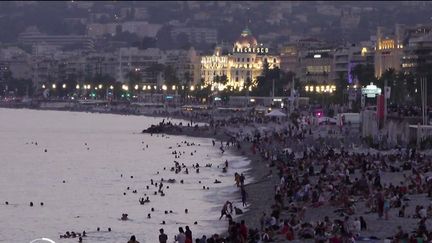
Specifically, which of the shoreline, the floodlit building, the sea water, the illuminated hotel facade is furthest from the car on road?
the illuminated hotel facade

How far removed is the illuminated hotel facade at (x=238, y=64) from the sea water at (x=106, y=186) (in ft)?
Result: 200

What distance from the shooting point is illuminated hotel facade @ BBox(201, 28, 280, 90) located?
145375 mm

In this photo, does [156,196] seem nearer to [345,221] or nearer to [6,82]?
[345,221]

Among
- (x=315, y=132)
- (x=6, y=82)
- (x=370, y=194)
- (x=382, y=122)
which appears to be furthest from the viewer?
(x=6, y=82)

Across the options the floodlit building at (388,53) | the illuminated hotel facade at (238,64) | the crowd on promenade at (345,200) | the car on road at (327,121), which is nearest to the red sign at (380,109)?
the crowd on promenade at (345,200)

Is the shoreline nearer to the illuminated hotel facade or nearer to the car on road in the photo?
the car on road

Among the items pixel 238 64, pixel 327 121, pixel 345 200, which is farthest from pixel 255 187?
pixel 238 64

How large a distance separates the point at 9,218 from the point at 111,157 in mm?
27673

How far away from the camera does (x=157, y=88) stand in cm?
15650

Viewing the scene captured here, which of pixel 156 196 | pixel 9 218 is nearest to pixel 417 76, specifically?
pixel 156 196

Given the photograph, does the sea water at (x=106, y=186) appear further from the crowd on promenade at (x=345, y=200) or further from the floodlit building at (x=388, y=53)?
the floodlit building at (x=388, y=53)

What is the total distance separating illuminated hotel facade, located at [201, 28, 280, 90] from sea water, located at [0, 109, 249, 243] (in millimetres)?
60963

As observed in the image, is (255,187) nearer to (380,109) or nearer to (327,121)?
(380,109)

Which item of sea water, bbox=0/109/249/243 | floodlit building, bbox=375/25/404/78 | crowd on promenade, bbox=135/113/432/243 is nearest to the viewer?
crowd on promenade, bbox=135/113/432/243
